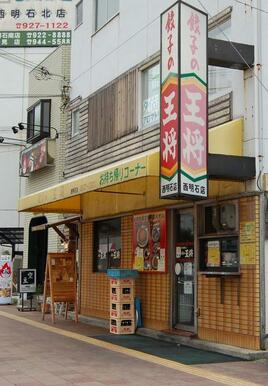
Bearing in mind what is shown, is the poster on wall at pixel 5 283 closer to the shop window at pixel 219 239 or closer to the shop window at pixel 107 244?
the shop window at pixel 107 244

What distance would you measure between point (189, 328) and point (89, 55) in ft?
28.6

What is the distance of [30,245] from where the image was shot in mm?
22547

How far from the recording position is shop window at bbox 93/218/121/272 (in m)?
15.4

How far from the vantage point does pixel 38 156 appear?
20500 mm

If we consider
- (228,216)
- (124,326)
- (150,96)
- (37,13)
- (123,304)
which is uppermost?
(37,13)

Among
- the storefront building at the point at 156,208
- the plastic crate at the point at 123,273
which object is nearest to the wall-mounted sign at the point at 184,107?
the storefront building at the point at 156,208

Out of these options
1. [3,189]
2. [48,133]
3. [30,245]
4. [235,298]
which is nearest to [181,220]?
[235,298]

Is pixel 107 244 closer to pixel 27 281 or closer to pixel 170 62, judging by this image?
pixel 27 281

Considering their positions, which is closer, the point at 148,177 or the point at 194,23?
the point at 194,23

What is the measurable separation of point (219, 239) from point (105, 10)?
8456mm

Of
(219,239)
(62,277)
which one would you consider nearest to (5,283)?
(62,277)

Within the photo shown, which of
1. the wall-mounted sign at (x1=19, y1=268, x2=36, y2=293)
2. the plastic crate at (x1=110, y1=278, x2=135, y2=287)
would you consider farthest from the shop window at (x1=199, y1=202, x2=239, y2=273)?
the wall-mounted sign at (x1=19, y1=268, x2=36, y2=293)

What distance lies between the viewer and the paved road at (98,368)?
842cm

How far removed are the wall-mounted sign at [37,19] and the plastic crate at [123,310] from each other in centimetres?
1678
